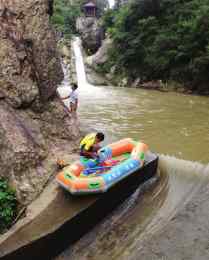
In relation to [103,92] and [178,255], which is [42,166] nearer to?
[178,255]

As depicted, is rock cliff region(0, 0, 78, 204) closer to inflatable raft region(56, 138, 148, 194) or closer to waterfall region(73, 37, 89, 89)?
inflatable raft region(56, 138, 148, 194)

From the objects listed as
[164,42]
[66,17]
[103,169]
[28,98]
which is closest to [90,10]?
[66,17]

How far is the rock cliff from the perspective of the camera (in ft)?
19.5

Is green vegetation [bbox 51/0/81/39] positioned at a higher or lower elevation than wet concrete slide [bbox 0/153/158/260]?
higher

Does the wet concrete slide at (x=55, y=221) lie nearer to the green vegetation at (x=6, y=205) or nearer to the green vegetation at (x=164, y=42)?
the green vegetation at (x=6, y=205)

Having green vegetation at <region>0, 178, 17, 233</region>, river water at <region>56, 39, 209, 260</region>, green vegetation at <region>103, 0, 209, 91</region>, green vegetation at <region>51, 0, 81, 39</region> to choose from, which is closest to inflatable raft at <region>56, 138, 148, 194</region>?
river water at <region>56, 39, 209, 260</region>

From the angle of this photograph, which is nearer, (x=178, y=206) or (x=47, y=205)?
(x=47, y=205)

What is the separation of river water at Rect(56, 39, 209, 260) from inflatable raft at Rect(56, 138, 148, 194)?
66 cm

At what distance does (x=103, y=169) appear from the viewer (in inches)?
254

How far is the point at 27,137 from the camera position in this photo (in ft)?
21.2

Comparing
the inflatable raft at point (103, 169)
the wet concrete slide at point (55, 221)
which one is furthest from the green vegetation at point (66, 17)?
the wet concrete slide at point (55, 221)

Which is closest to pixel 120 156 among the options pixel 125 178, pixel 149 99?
pixel 125 178

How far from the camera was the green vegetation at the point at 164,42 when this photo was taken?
17.8 meters

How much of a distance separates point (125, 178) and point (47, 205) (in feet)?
5.53
